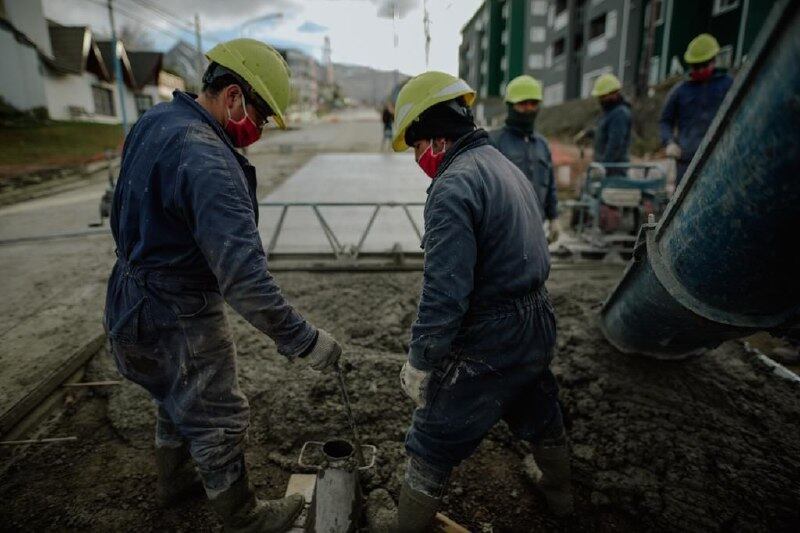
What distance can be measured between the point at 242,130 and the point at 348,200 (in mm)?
7358

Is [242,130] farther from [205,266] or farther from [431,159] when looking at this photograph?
[431,159]

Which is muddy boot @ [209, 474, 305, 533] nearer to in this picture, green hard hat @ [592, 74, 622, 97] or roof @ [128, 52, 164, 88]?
green hard hat @ [592, 74, 622, 97]

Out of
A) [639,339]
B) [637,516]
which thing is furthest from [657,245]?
[637,516]

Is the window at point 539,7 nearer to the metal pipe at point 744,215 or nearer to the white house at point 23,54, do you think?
the white house at point 23,54

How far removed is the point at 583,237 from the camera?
6.23m

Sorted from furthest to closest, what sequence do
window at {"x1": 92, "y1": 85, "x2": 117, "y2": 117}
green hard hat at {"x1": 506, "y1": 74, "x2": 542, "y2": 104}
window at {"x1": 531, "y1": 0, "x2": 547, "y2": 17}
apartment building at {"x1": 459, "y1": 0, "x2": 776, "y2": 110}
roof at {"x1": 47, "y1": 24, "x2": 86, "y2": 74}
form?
window at {"x1": 531, "y1": 0, "x2": 547, "y2": 17} < window at {"x1": 92, "y1": 85, "x2": 117, "y2": 117} < roof at {"x1": 47, "y1": 24, "x2": 86, "y2": 74} < apartment building at {"x1": 459, "y1": 0, "x2": 776, "y2": 110} < green hard hat at {"x1": 506, "y1": 74, "x2": 542, "y2": 104}

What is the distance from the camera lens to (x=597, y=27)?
2605cm

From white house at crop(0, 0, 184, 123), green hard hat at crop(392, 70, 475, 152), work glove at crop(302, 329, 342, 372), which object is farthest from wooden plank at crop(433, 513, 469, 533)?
white house at crop(0, 0, 184, 123)

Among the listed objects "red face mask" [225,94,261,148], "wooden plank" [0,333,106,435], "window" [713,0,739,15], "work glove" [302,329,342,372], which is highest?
"window" [713,0,739,15]

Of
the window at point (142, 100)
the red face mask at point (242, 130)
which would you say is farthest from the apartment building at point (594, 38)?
the window at point (142, 100)

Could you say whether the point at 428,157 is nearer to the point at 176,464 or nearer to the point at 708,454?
the point at 176,464

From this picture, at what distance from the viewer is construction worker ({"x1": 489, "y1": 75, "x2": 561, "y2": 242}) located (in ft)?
14.6

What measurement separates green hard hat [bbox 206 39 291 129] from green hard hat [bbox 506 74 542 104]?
2.97m

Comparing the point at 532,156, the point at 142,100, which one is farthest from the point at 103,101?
the point at 532,156
